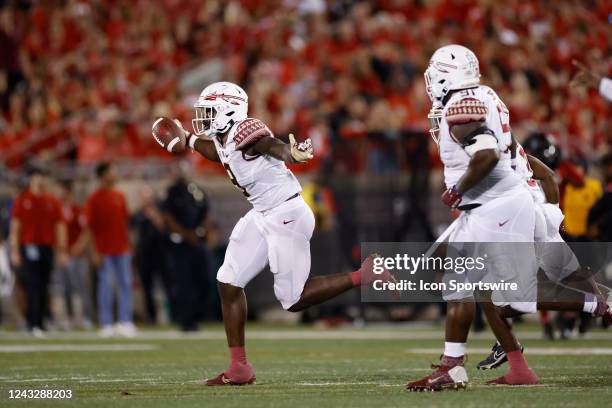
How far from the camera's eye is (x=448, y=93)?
7344 mm

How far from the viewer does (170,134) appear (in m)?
8.78

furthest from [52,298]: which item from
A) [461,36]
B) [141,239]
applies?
[461,36]

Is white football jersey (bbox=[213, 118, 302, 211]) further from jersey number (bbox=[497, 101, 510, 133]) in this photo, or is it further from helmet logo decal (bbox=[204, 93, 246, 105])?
jersey number (bbox=[497, 101, 510, 133])

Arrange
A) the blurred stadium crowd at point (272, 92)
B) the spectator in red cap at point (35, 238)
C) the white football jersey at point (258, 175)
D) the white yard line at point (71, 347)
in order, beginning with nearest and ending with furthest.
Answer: the white football jersey at point (258, 175), the white yard line at point (71, 347), the spectator in red cap at point (35, 238), the blurred stadium crowd at point (272, 92)

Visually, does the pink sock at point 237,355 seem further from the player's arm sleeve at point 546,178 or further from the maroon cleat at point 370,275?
the player's arm sleeve at point 546,178

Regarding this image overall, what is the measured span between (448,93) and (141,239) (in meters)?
10.4

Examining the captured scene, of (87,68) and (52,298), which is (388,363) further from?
(87,68)

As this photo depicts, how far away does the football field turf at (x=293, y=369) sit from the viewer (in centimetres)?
684

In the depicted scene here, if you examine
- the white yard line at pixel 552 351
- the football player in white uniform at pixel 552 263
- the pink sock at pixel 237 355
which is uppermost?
the football player in white uniform at pixel 552 263

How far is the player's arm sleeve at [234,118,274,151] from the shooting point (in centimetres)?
790

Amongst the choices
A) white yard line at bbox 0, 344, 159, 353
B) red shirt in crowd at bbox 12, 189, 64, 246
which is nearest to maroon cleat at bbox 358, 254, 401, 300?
white yard line at bbox 0, 344, 159, 353

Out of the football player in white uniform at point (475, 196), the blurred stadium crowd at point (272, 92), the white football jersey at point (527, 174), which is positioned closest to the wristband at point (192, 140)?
the football player in white uniform at point (475, 196)

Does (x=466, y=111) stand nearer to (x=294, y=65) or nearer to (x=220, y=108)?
(x=220, y=108)

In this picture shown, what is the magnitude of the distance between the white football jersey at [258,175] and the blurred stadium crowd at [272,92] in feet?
21.7
